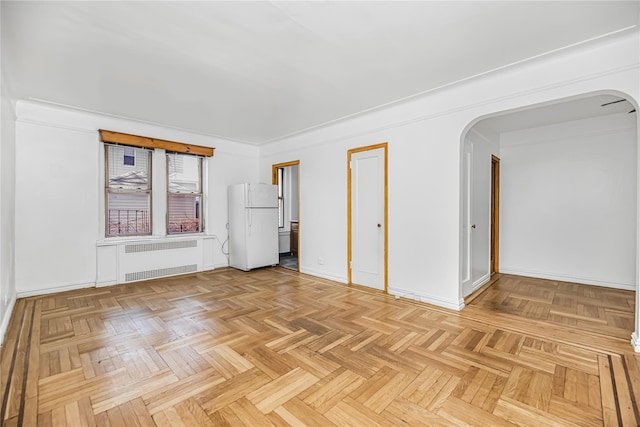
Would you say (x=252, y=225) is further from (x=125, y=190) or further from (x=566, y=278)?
(x=566, y=278)

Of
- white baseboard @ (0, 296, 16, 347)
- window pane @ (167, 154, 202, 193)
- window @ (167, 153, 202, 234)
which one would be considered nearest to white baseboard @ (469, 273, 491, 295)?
window @ (167, 153, 202, 234)

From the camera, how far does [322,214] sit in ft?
17.0

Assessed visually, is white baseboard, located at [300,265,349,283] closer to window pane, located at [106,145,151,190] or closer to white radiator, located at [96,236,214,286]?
white radiator, located at [96,236,214,286]

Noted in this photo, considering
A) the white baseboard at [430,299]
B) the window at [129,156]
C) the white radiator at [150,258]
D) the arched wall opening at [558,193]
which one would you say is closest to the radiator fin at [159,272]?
the white radiator at [150,258]

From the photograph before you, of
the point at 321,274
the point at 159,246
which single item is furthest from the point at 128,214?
the point at 321,274

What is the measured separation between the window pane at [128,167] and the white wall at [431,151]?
9.63 ft

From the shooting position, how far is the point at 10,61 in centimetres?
282

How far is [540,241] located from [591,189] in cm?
106

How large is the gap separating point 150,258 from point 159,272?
11.5 inches

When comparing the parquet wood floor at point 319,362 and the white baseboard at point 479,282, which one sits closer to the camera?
the parquet wood floor at point 319,362

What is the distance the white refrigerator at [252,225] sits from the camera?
18.4 feet

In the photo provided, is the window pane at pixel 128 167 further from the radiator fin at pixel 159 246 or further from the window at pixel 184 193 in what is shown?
the radiator fin at pixel 159 246

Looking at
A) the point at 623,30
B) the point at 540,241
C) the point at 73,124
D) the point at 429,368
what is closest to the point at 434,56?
the point at 623,30

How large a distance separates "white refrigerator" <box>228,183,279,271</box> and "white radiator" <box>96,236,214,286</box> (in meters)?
0.54
